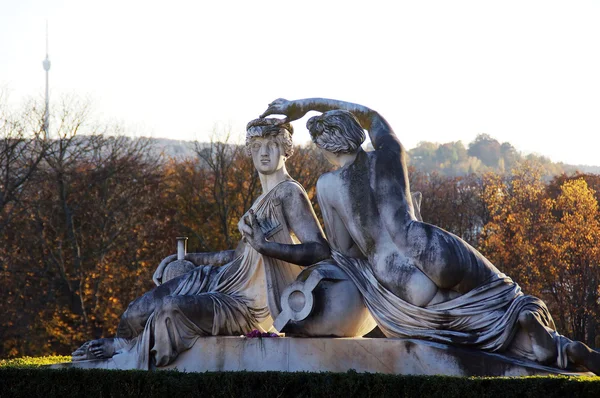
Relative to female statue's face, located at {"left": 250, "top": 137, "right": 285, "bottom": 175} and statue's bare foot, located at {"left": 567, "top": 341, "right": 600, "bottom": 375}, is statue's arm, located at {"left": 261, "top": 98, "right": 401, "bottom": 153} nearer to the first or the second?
female statue's face, located at {"left": 250, "top": 137, "right": 285, "bottom": 175}

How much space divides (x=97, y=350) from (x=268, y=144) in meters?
2.93

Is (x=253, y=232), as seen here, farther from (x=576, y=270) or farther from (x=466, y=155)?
(x=466, y=155)

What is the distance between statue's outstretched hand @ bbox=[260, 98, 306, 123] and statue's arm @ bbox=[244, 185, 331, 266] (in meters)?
0.85

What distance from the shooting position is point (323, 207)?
10531 millimetres

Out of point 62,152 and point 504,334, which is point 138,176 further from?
point 504,334

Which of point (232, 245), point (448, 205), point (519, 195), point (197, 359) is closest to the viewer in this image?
point (197, 359)

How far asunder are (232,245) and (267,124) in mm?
24510

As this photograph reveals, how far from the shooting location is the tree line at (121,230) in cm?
3162

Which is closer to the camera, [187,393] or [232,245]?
[187,393]

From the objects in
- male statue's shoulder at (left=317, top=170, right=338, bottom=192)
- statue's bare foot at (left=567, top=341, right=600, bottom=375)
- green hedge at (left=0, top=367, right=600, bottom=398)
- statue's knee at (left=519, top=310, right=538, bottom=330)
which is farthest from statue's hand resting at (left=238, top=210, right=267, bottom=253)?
statue's bare foot at (left=567, top=341, right=600, bottom=375)

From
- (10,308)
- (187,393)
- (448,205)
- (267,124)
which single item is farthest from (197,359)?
(448,205)

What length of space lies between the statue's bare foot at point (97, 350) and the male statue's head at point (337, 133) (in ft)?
10.4

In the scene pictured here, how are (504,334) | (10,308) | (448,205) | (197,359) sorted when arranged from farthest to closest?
(448,205) → (10,308) → (197,359) → (504,334)

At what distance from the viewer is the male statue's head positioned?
10445 millimetres
